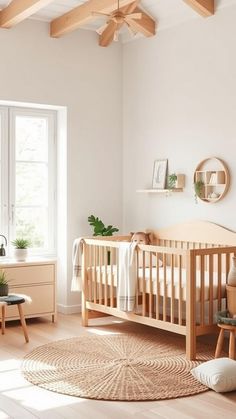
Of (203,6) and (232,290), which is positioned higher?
(203,6)

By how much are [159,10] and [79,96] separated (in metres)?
1.11

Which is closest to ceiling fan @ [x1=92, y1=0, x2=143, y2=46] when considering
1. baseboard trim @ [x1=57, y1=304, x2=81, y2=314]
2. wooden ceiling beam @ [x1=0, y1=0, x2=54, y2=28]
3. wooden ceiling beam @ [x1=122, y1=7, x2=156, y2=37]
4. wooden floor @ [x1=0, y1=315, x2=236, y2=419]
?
wooden ceiling beam @ [x1=0, y1=0, x2=54, y2=28]

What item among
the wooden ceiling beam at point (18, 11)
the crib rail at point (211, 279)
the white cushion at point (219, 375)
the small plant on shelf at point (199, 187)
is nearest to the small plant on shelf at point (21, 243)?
the small plant on shelf at point (199, 187)

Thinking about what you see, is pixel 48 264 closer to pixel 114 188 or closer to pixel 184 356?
pixel 114 188

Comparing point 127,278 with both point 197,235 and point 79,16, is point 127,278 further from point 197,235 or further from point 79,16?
point 79,16

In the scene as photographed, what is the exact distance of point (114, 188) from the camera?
20.1 ft

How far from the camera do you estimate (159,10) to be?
546 centimetres

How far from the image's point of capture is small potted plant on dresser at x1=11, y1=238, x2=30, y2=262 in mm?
5406

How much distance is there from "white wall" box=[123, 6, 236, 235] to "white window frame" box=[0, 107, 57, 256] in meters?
0.75

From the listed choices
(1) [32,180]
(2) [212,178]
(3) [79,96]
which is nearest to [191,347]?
(2) [212,178]

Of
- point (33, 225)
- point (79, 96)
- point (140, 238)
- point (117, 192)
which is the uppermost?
point (79, 96)

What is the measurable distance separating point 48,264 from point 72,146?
3.93 ft

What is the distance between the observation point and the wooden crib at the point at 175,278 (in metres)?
4.17

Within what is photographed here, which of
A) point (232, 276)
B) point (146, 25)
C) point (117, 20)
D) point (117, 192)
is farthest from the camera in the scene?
point (117, 192)
